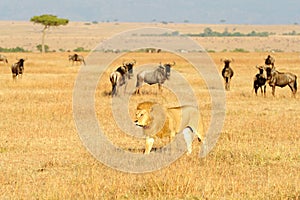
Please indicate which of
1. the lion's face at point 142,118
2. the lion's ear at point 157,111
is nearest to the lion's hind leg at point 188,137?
the lion's ear at point 157,111

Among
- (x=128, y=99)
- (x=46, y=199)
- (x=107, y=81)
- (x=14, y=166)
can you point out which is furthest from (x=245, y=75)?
(x=46, y=199)

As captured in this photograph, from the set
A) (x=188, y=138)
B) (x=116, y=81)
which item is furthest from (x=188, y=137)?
(x=116, y=81)

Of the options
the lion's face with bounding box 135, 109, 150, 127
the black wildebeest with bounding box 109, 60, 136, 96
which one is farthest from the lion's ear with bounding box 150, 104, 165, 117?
the black wildebeest with bounding box 109, 60, 136, 96

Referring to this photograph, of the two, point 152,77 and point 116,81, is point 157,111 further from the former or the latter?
point 152,77

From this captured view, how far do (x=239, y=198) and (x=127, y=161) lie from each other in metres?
3.46

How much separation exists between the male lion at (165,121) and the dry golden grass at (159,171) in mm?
537

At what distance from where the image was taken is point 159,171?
34.6 ft

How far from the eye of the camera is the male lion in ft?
36.5

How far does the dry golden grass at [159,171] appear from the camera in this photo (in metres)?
8.94

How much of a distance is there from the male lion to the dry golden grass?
0.54 m

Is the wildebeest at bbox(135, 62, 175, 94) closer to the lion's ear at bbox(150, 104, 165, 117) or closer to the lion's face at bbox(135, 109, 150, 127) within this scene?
the lion's ear at bbox(150, 104, 165, 117)

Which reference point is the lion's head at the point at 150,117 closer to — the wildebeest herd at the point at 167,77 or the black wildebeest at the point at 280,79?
the wildebeest herd at the point at 167,77

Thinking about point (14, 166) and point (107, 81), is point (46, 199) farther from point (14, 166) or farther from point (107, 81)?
point (107, 81)

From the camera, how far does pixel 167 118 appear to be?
11.5 m
